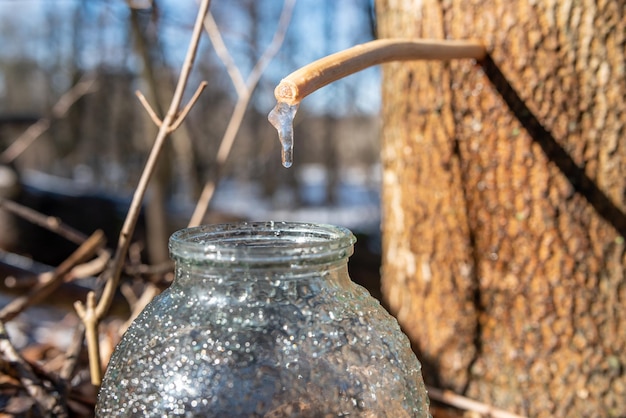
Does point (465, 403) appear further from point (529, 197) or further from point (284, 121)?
point (284, 121)

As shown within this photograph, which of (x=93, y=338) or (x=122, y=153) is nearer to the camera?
(x=93, y=338)

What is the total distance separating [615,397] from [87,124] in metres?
20.0

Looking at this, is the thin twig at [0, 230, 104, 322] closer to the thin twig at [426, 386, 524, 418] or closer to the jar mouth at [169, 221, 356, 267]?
the jar mouth at [169, 221, 356, 267]

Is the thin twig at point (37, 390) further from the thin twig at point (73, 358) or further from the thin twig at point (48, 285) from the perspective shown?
the thin twig at point (48, 285)

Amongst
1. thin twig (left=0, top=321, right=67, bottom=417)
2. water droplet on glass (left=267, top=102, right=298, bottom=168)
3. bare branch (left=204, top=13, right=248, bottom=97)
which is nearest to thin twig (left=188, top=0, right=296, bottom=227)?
bare branch (left=204, top=13, right=248, bottom=97)

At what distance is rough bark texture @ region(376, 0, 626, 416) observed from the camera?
1.46 meters

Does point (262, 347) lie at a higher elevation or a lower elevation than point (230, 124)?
lower

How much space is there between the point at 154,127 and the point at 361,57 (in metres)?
5.99

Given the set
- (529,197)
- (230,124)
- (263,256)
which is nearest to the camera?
(263,256)

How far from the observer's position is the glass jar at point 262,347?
751mm

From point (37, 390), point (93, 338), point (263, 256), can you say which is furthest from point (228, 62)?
point (263, 256)

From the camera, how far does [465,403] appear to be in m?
1.59

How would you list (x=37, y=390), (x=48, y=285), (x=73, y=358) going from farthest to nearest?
1. (x=48, y=285)
2. (x=73, y=358)
3. (x=37, y=390)

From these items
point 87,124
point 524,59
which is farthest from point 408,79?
point 87,124
